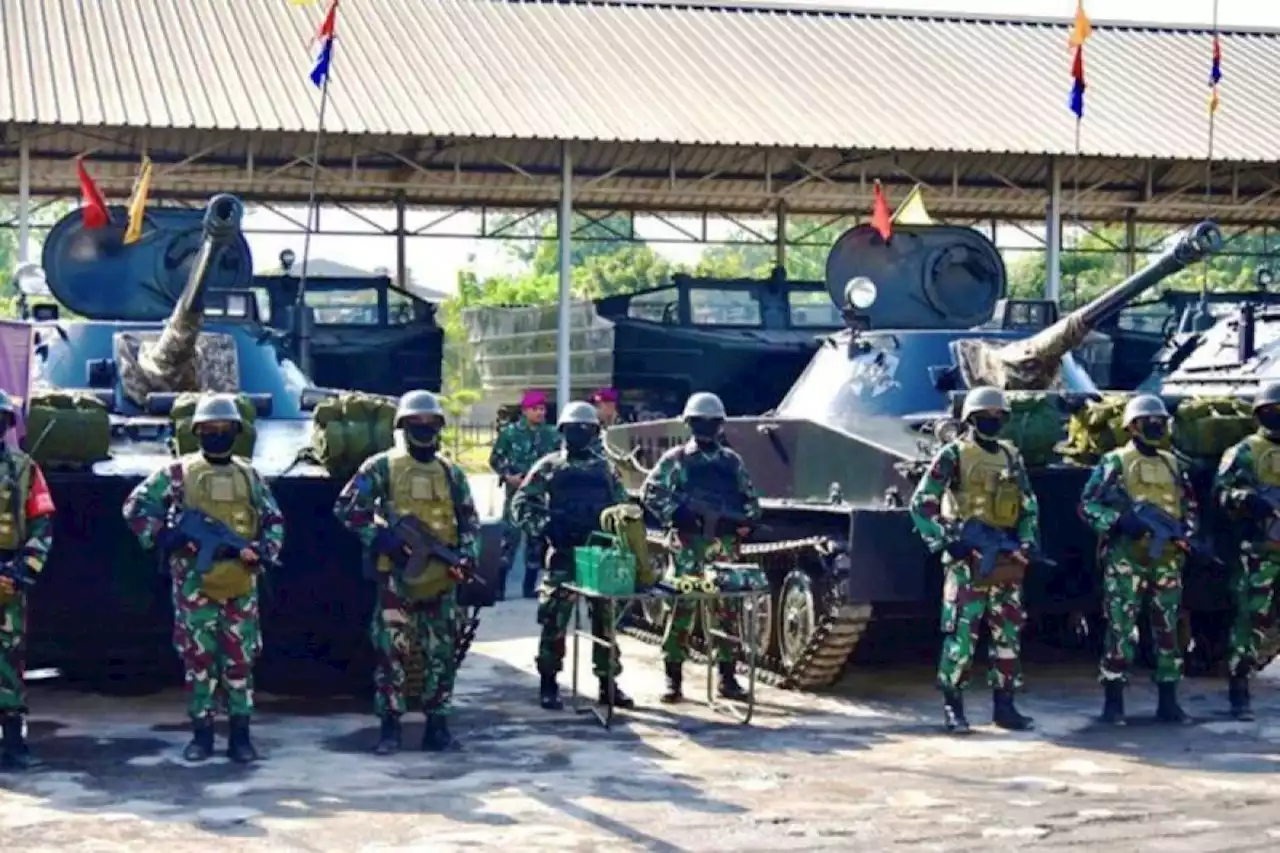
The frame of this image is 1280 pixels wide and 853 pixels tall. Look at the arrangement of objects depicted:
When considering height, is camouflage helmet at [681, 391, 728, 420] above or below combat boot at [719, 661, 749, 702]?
above

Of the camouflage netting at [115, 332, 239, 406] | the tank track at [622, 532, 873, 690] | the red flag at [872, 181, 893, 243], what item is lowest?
the tank track at [622, 532, 873, 690]

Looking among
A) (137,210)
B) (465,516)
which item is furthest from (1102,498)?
(137,210)

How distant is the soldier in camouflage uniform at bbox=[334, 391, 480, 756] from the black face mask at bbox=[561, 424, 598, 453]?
50.4 inches

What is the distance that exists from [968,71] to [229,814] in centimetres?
1936

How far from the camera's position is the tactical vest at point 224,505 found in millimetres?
9062

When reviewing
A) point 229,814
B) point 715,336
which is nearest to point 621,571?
point 229,814

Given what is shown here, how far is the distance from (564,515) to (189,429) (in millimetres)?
1888

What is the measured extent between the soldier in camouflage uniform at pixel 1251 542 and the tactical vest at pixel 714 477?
7.78 ft

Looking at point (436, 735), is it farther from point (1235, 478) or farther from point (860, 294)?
point (860, 294)

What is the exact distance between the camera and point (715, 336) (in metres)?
21.8

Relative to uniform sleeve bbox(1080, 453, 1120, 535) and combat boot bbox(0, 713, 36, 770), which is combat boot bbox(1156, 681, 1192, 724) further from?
combat boot bbox(0, 713, 36, 770)

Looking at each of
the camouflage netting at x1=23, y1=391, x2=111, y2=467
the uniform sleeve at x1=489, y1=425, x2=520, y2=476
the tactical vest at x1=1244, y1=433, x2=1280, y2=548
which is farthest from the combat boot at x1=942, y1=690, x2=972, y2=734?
the uniform sleeve at x1=489, y1=425, x2=520, y2=476

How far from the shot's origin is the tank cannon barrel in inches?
462

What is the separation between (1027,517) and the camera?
1013cm
